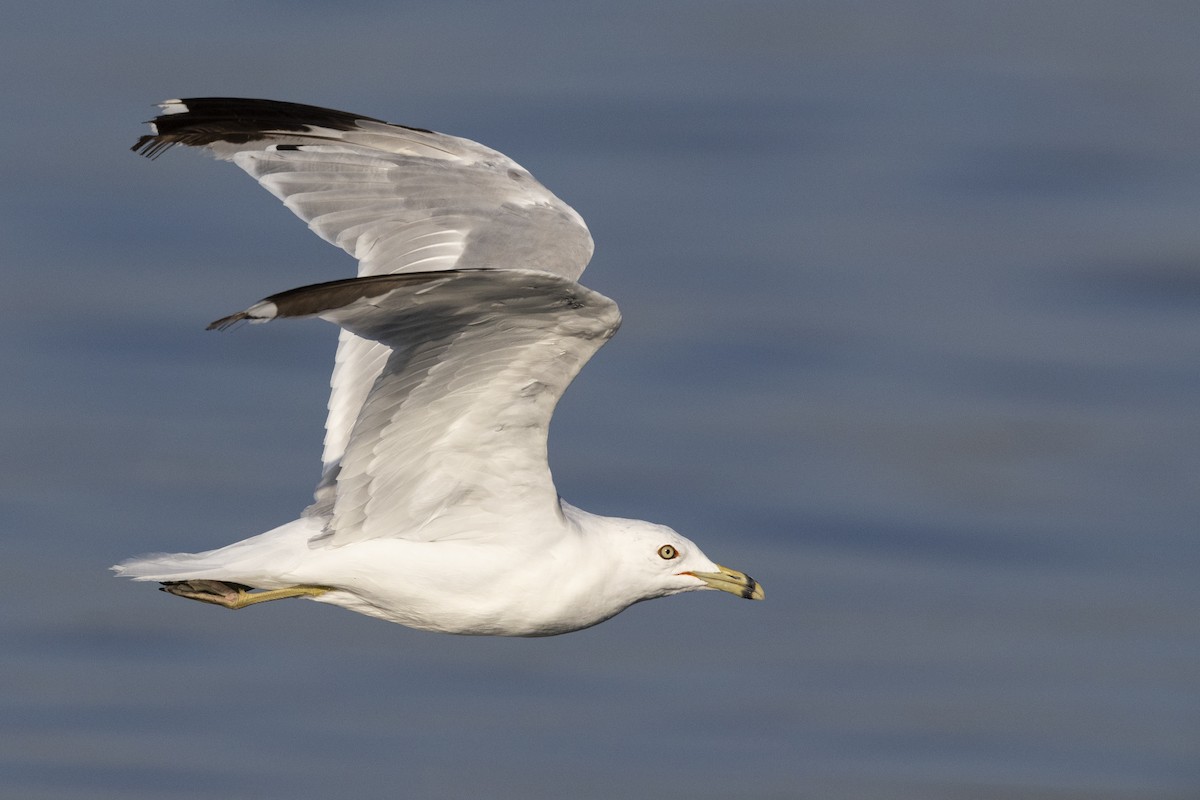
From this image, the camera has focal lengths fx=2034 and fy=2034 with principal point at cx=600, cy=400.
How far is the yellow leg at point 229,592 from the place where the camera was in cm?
1090

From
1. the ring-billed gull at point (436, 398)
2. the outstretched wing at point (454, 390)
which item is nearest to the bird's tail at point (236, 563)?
the ring-billed gull at point (436, 398)

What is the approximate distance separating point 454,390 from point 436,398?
12 cm

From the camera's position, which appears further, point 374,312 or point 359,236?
point 359,236

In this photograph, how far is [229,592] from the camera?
11211mm

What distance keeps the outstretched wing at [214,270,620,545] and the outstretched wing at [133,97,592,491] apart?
2.41ft

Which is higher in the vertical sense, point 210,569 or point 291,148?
point 291,148

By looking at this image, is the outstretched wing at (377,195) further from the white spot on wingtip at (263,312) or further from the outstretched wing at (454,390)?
the white spot on wingtip at (263,312)

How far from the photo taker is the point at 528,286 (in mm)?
8938

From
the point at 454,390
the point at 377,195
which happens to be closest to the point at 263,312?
the point at 454,390

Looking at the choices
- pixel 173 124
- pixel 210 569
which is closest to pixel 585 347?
pixel 210 569

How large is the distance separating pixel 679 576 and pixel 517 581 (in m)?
1.08

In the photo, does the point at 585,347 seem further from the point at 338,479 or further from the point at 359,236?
the point at 359,236

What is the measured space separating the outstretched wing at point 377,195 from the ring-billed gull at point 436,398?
0.01 metres

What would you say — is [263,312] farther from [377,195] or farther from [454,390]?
[377,195]
